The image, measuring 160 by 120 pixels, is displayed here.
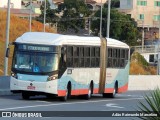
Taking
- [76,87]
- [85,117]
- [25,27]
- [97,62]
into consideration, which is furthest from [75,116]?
[25,27]

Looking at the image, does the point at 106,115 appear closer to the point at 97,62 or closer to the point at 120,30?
the point at 97,62

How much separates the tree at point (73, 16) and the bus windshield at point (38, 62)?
8480cm

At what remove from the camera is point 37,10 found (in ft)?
532

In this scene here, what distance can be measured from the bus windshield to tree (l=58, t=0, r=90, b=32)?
84804 millimetres

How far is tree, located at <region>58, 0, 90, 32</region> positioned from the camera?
118 metres

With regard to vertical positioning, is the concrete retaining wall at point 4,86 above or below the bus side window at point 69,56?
below

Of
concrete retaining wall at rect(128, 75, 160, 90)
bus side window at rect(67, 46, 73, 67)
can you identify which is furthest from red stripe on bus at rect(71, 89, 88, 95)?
concrete retaining wall at rect(128, 75, 160, 90)

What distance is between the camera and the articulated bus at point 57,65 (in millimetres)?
30891

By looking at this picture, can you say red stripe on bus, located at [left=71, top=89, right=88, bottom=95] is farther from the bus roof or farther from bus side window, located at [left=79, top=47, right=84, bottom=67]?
the bus roof

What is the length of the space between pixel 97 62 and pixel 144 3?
4324 inches

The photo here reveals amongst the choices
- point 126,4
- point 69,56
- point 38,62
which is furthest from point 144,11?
point 38,62

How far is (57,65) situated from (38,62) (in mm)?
828

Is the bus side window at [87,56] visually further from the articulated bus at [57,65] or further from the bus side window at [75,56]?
the bus side window at [75,56]

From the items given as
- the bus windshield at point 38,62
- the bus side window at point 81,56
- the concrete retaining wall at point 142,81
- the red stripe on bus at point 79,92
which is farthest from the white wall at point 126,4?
the bus windshield at point 38,62
